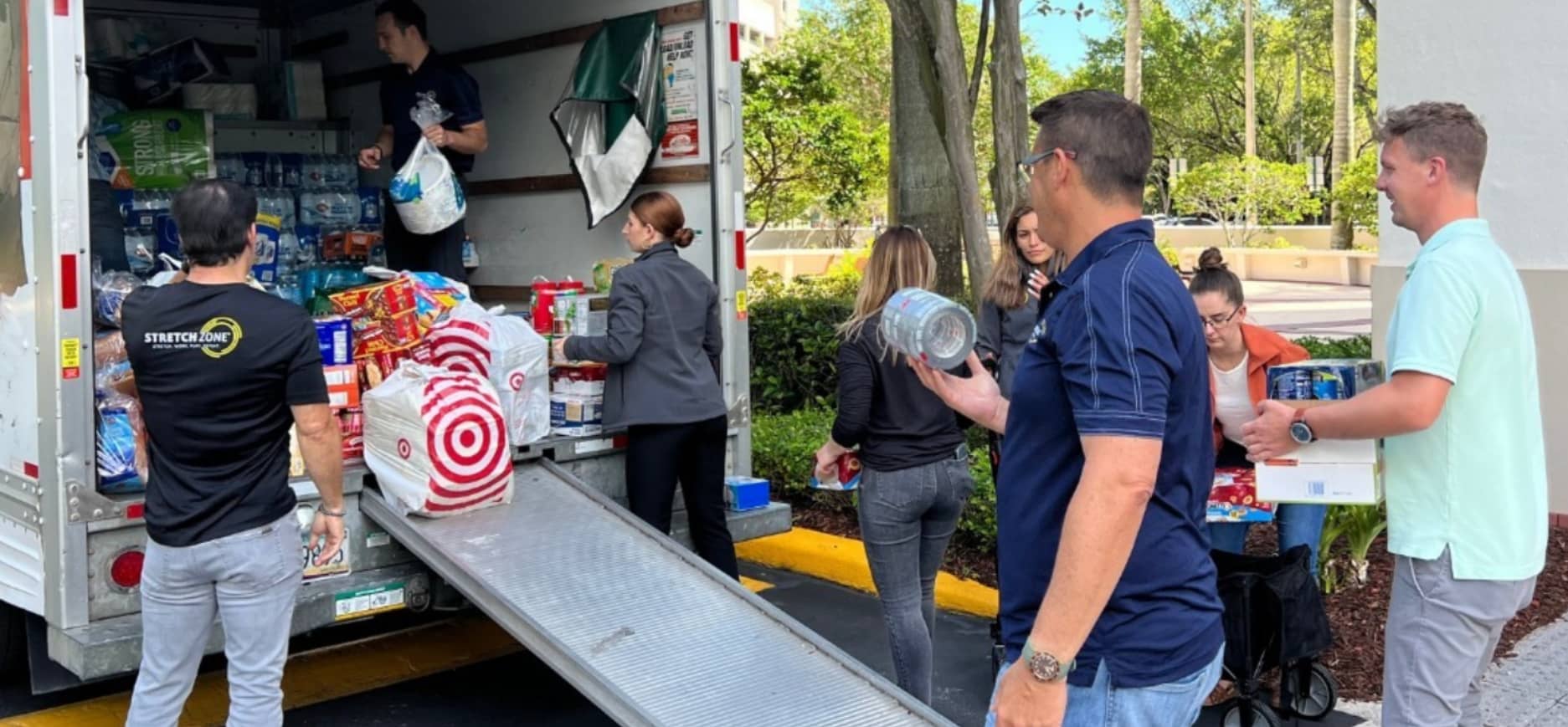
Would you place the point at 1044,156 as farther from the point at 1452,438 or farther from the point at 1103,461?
the point at 1452,438

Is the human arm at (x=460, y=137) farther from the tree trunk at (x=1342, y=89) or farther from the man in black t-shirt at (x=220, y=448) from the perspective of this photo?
the tree trunk at (x=1342, y=89)

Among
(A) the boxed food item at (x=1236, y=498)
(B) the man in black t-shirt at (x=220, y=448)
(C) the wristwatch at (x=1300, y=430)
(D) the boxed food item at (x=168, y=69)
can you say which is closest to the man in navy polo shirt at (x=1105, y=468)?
(C) the wristwatch at (x=1300, y=430)

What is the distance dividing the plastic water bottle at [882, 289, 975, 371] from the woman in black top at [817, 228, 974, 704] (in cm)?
126

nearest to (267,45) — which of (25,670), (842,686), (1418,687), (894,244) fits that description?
(25,670)

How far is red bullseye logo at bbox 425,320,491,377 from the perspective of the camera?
5.09 m

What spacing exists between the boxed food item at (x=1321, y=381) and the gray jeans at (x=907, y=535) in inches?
42.8

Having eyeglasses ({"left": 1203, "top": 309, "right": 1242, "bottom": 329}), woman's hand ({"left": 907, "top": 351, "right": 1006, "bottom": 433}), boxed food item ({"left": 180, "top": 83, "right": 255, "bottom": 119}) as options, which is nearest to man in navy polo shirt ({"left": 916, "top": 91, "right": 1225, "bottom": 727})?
woman's hand ({"left": 907, "top": 351, "right": 1006, "bottom": 433})

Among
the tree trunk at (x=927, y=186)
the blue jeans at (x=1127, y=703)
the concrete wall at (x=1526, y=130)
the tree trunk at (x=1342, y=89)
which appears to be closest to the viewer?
the blue jeans at (x=1127, y=703)

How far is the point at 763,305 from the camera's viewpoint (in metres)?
9.24

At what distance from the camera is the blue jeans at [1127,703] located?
233cm

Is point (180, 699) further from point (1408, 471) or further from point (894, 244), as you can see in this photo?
point (1408, 471)

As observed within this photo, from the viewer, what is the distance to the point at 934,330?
3092mm

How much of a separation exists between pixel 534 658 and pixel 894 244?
2.35 m

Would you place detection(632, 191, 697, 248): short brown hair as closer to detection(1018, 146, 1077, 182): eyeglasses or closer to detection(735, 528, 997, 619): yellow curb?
detection(735, 528, 997, 619): yellow curb
